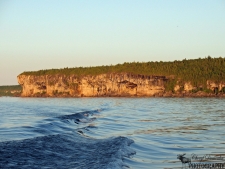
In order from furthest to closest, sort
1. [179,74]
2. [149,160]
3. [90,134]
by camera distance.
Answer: [179,74], [90,134], [149,160]

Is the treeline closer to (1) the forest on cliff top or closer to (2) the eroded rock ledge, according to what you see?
(2) the eroded rock ledge

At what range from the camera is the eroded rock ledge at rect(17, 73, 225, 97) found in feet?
319

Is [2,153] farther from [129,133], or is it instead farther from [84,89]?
[84,89]

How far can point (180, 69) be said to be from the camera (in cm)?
10181

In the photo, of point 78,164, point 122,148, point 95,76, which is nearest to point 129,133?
point 122,148

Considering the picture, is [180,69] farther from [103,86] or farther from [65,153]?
[65,153]

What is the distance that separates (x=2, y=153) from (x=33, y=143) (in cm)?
185

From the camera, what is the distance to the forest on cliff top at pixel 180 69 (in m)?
94.5

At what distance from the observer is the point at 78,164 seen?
9.51 m

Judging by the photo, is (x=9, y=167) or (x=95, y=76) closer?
(x=9, y=167)

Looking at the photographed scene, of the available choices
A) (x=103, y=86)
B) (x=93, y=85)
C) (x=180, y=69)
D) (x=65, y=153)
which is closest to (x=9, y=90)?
(x=93, y=85)

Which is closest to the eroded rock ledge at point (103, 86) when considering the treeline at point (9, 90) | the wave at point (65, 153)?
the treeline at point (9, 90)

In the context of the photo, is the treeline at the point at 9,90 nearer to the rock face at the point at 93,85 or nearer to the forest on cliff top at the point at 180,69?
the rock face at the point at 93,85

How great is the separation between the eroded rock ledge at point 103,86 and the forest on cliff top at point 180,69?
1.77 meters
